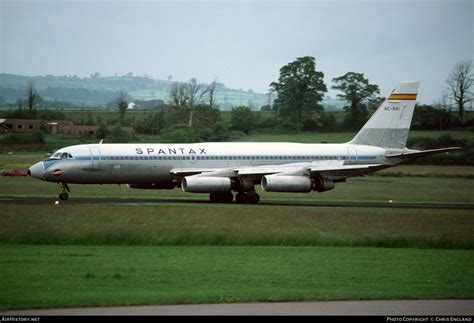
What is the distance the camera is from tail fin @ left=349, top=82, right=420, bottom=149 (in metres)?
52.5

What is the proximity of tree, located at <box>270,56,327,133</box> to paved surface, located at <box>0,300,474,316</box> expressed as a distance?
7728 cm

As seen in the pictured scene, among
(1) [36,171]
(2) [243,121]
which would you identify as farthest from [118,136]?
(1) [36,171]

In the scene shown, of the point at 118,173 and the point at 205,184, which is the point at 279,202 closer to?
the point at 205,184

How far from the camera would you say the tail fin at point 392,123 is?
52500 mm

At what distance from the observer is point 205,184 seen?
44312 millimetres

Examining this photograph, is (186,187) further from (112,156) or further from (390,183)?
(390,183)

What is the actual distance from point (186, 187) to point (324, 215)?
41.3 ft

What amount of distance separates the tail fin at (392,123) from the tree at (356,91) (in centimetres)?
3393

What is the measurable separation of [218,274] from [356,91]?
264ft

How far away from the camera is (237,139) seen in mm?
79062

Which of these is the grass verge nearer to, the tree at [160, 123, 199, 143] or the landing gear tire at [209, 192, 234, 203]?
the landing gear tire at [209, 192, 234, 203]

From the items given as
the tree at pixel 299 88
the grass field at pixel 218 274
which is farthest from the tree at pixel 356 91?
the grass field at pixel 218 274

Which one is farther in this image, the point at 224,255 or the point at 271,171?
the point at 271,171

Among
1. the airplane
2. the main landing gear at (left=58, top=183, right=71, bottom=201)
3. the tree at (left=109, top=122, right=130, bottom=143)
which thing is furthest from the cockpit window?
the tree at (left=109, top=122, right=130, bottom=143)
